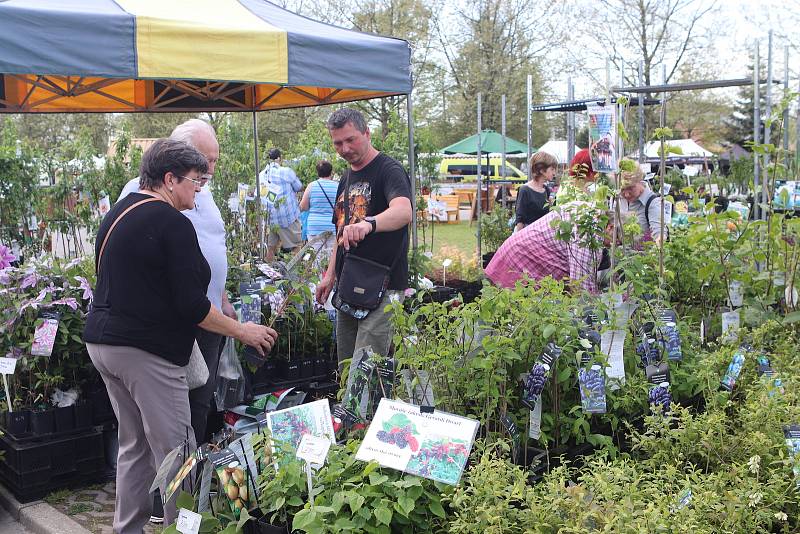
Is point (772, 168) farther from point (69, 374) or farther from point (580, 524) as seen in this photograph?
point (69, 374)

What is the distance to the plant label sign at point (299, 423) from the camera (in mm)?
2355

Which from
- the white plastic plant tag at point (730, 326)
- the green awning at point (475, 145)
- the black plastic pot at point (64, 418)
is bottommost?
the black plastic pot at point (64, 418)

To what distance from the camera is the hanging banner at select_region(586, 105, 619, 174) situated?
3.15m

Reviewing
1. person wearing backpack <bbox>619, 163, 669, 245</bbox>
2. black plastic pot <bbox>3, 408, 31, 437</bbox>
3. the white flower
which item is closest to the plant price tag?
black plastic pot <bbox>3, 408, 31, 437</bbox>

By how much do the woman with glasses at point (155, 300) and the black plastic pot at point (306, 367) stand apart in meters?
1.75

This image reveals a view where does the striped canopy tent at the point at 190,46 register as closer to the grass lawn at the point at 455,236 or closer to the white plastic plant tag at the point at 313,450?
the white plastic plant tag at the point at 313,450

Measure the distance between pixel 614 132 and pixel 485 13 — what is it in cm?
2333

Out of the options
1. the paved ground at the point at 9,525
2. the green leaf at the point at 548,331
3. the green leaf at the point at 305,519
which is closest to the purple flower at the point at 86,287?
the paved ground at the point at 9,525

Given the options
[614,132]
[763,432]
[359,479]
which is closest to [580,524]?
[359,479]

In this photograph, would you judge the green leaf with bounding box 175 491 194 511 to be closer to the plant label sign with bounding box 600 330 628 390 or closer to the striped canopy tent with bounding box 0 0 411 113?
the plant label sign with bounding box 600 330 628 390

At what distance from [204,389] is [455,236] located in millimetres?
13292

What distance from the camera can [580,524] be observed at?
1787 millimetres

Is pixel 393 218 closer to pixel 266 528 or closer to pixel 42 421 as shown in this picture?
pixel 266 528

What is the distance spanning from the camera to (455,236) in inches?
640
